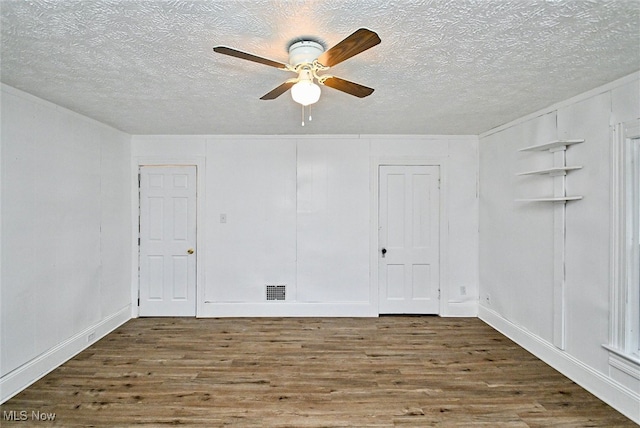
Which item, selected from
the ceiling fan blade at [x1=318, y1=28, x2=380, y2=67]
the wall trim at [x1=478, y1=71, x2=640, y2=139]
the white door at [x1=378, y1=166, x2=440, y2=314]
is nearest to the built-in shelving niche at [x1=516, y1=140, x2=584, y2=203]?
the wall trim at [x1=478, y1=71, x2=640, y2=139]

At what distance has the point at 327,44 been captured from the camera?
188cm

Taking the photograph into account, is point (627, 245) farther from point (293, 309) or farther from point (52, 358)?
point (52, 358)

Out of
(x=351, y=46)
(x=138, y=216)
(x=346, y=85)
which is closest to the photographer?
(x=351, y=46)

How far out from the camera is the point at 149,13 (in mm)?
1578

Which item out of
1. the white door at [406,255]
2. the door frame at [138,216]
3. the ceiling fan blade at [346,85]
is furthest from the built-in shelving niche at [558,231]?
the door frame at [138,216]

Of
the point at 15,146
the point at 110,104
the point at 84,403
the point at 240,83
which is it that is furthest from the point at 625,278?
the point at 15,146

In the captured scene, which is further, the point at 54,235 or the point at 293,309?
the point at 293,309

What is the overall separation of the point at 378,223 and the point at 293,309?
1.67 metres

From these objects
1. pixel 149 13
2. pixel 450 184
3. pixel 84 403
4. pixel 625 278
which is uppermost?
pixel 149 13

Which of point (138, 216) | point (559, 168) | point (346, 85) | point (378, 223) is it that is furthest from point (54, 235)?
point (559, 168)

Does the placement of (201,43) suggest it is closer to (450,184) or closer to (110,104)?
(110,104)

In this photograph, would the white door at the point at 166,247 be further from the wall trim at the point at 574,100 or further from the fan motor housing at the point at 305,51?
the wall trim at the point at 574,100

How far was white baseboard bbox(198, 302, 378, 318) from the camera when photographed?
438cm

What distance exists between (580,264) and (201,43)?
→ 3411mm
